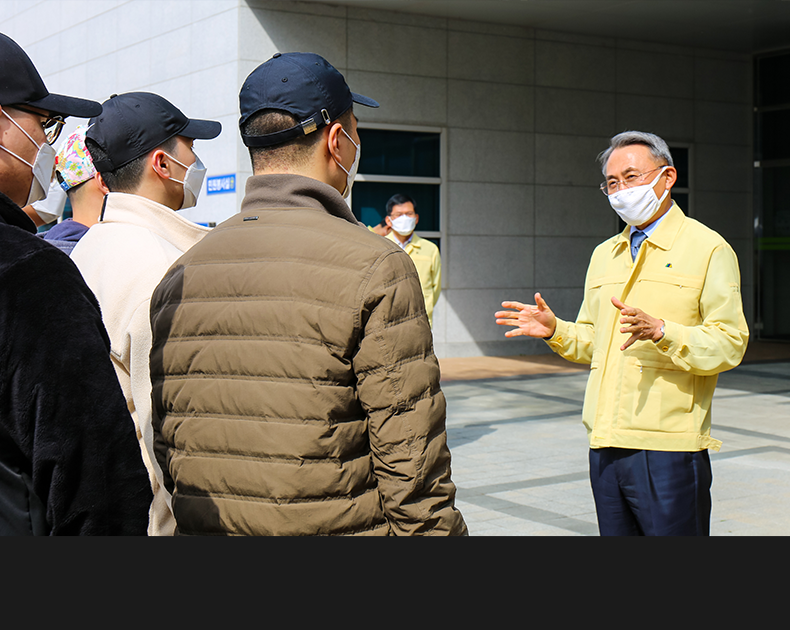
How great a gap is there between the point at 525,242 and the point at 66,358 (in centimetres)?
1507

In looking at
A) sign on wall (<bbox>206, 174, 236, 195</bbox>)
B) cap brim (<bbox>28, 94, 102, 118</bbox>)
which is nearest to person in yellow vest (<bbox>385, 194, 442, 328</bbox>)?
sign on wall (<bbox>206, 174, 236, 195</bbox>)

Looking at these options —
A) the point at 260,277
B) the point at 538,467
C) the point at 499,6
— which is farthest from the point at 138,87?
the point at 260,277

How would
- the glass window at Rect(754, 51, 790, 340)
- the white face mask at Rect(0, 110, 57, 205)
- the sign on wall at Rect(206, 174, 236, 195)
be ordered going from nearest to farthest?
1. the white face mask at Rect(0, 110, 57, 205)
2. the sign on wall at Rect(206, 174, 236, 195)
3. the glass window at Rect(754, 51, 790, 340)

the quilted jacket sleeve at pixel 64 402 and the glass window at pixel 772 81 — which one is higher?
the glass window at pixel 772 81

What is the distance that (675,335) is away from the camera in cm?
328

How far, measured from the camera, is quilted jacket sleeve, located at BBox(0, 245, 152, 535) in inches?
64.4

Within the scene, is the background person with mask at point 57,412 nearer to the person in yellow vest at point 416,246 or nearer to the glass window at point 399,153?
the person in yellow vest at point 416,246

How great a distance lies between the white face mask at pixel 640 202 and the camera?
3662 millimetres

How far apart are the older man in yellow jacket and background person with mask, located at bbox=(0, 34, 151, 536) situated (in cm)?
201

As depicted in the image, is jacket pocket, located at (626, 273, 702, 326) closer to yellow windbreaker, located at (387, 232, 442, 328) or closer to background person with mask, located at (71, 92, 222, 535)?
background person with mask, located at (71, 92, 222, 535)

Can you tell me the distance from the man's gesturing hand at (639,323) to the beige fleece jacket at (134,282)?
5.02 feet

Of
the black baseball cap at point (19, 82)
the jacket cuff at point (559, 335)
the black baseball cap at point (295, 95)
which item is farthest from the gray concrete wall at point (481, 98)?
the black baseball cap at point (19, 82)

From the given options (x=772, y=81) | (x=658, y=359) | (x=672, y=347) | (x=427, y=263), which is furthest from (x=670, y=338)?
(x=772, y=81)

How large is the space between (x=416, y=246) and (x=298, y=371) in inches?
353
